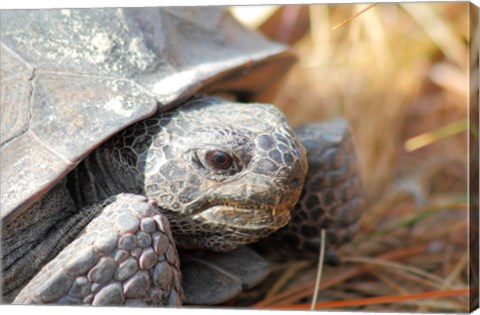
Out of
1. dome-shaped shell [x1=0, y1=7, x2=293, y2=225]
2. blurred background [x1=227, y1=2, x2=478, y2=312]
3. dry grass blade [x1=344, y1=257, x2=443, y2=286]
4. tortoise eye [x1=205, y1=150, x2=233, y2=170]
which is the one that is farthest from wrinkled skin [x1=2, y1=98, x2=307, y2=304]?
A: dry grass blade [x1=344, y1=257, x2=443, y2=286]

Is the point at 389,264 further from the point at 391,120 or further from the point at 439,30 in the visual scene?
the point at 439,30

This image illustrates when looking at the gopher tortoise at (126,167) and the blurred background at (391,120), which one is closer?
the gopher tortoise at (126,167)

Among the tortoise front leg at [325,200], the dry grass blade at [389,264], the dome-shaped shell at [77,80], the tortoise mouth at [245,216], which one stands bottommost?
the dry grass blade at [389,264]

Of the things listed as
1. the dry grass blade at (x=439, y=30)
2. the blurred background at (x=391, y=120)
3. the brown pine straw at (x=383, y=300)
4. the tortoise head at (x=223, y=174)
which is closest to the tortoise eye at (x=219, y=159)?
the tortoise head at (x=223, y=174)

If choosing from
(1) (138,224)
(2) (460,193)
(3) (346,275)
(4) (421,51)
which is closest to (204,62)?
(1) (138,224)

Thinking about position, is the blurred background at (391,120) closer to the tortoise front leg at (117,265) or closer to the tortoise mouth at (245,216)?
the tortoise mouth at (245,216)

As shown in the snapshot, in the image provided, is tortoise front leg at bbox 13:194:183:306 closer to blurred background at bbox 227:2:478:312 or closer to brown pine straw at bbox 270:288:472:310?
brown pine straw at bbox 270:288:472:310

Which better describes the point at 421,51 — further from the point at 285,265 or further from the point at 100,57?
the point at 100,57
